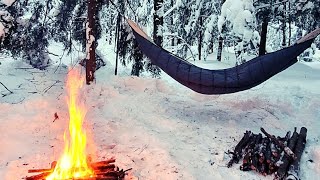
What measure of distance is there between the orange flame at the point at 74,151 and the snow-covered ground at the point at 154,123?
0.53ft

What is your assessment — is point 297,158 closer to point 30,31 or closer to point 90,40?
point 90,40

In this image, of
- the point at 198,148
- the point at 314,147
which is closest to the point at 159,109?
the point at 198,148

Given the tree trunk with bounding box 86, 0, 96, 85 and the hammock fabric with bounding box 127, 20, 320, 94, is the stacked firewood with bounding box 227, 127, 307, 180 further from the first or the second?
the tree trunk with bounding box 86, 0, 96, 85

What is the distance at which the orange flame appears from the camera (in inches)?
156

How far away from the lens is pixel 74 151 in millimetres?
4480

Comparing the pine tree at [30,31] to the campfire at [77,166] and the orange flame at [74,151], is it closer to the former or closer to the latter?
the orange flame at [74,151]

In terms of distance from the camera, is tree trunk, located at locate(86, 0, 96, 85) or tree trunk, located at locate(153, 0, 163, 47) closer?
tree trunk, located at locate(86, 0, 96, 85)

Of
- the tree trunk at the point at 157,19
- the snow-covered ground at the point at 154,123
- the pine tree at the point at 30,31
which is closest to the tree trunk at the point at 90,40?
the snow-covered ground at the point at 154,123

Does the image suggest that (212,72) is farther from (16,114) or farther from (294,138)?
(16,114)

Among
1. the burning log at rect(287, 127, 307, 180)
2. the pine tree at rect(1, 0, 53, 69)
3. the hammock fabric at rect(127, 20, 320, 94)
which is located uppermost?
the pine tree at rect(1, 0, 53, 69)

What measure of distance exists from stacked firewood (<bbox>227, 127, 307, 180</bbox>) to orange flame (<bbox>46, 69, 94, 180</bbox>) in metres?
1.93

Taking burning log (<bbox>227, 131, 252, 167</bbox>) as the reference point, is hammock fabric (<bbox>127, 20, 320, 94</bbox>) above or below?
above

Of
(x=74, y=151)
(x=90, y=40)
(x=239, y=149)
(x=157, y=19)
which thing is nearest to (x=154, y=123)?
(x=239, y=149)

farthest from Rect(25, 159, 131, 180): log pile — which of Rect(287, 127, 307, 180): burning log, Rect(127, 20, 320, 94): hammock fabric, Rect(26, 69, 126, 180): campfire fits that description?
Rect(127, 20, 320, 94): hammock fabric
